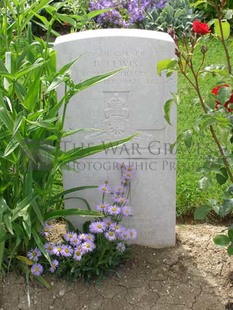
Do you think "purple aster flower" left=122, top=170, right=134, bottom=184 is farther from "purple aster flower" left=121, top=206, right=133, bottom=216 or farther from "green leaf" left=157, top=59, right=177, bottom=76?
"green leaf" left=157, top=59, right=177, bottom=76

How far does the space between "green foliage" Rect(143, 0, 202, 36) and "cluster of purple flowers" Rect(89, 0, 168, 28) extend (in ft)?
0.31

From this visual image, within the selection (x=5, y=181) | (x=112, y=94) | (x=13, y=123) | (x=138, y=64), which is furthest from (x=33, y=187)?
→ (x=138, y=64)

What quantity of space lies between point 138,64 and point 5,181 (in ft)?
2.65

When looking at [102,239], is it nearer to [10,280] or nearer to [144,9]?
[10,280]

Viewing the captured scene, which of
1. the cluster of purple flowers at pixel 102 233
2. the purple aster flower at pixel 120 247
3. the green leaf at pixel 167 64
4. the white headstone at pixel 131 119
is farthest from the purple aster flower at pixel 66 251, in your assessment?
the green leaf at pixel 167 64

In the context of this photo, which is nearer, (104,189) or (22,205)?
(22,205)

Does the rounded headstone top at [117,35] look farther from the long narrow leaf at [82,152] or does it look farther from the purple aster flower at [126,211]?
the purple aster flower at [126,211]

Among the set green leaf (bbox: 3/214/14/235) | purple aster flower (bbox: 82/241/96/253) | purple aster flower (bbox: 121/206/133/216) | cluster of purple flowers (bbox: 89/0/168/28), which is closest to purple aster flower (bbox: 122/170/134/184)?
purple aster flower (bbox: 121/206/133/216)

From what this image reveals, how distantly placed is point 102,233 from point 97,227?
0.31 feet

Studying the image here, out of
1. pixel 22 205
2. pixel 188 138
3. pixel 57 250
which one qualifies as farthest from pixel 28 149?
pixel 188 138

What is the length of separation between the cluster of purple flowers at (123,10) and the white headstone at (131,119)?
3.49 metres

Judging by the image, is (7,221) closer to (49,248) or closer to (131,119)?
(49,248)

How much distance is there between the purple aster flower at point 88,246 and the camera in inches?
103

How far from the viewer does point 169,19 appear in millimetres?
6227
